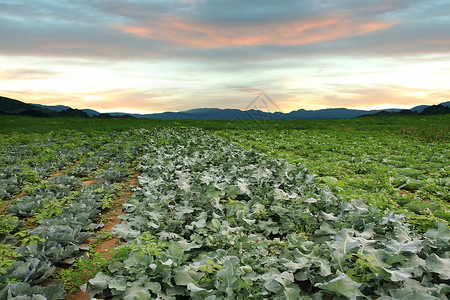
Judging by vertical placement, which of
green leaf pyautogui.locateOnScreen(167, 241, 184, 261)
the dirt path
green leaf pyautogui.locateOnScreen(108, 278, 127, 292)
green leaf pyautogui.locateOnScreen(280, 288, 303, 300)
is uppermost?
green leaf pyautogui.locateOnScreen(167, 241, 184, 261)

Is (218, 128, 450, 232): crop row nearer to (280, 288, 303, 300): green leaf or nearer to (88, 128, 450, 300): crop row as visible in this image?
(88, 128, 450, 300): crop row

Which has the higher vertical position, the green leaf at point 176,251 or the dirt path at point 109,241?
the green leaf at point 176,251

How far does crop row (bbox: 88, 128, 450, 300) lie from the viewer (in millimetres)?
2992

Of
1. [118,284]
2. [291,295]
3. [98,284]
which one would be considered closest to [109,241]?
[98,284]

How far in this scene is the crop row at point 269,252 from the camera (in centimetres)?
299

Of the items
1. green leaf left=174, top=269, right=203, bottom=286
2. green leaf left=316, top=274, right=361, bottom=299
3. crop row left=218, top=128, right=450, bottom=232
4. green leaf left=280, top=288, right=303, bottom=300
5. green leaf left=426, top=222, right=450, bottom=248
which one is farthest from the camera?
crop row left=218, top=128, right=450, bottom=232

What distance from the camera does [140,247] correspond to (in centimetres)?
359

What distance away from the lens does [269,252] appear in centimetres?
414

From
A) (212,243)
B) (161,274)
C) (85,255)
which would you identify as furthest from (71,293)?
(212,243)

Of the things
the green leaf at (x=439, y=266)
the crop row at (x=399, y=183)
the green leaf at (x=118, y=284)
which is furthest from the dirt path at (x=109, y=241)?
the crop row at (x=399, y=183)

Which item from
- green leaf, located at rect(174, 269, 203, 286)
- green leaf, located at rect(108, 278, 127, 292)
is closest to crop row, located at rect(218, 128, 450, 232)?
green leaf, located at rect(174, 269, 203, 286)

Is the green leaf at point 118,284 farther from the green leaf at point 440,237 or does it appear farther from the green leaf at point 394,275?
the green leaf at point 440,237

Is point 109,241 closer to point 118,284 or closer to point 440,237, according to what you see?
point 118,284

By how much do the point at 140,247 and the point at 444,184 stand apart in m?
8.60
